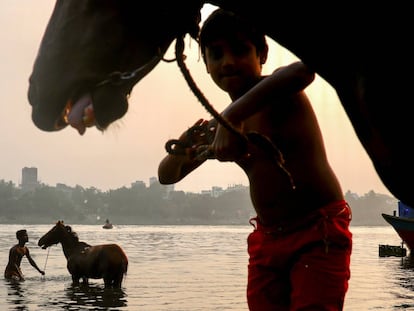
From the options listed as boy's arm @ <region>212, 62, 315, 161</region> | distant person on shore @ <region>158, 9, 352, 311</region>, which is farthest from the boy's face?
boy's arm @ <region>212, 62, 315, 161</region>

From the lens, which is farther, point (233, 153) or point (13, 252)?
point (13, 252)

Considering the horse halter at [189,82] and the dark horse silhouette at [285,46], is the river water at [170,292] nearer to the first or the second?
the horse halter at [189,82]

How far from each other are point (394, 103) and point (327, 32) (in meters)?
0.27

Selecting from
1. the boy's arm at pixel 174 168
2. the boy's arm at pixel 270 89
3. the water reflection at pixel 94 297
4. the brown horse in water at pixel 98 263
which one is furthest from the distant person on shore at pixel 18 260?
the boy's arm at pixel 270 89

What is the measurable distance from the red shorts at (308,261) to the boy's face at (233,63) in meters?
0.58

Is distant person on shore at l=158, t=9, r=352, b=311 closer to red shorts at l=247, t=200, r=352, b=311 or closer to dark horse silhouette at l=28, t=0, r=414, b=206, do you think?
red shorts at l=247, t=200, r=352, b=311

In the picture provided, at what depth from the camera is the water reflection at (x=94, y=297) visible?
437 inches

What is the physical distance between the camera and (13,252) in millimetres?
14953

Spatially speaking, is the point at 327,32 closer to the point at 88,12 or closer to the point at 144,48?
the point at 144,48

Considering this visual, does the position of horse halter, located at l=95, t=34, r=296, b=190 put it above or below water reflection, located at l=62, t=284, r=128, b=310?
above

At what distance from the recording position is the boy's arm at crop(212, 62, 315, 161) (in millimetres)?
2283

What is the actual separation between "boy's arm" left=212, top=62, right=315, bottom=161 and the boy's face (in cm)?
27

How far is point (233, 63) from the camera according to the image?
2746 mm

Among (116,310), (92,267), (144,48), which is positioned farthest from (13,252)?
(144,48)
